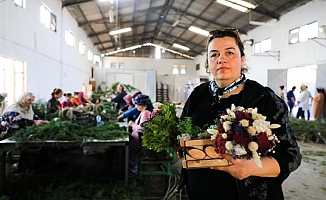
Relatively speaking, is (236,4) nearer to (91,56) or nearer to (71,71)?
(71,71)

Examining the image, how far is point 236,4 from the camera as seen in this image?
841cm

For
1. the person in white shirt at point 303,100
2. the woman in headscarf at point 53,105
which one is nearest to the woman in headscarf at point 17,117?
the woman in headscarf at point 53,105

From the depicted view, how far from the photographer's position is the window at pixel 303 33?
25.2 feet

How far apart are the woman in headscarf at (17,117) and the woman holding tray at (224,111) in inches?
119

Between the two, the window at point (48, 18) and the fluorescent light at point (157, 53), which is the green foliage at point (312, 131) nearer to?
the window at point (48, 18)

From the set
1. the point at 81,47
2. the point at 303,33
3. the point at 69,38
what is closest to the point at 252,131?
the point at 303,33

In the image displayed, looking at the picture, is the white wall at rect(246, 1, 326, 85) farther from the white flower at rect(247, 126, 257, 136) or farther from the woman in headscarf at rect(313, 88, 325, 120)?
the white flower at rect(247, 126, 257, 136)

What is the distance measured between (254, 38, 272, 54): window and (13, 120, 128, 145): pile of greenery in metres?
8.75

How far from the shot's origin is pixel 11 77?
5656 mm

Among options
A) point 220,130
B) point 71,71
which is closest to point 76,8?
point 71,71

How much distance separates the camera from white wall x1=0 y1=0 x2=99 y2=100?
4992 mm

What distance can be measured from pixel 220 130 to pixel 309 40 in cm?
841

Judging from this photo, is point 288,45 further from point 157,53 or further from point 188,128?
point 157,53

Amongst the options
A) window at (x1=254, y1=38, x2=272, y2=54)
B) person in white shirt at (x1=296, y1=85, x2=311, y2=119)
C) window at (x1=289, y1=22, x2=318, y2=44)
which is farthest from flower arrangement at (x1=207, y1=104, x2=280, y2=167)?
window at (x1=254, y1=38, x2=272, y2=54)
